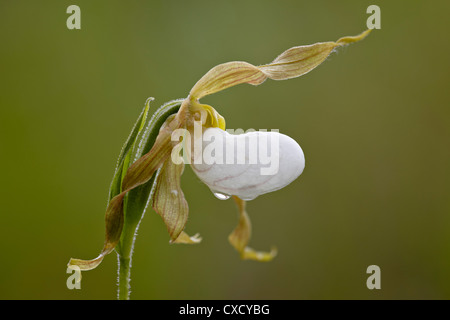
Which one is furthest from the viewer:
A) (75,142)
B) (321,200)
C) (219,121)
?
(321,200)

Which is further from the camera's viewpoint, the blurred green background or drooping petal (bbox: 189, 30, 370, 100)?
the blurred green background

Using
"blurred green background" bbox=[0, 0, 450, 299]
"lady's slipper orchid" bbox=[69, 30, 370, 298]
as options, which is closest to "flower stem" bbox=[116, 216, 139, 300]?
"lady's slipper orchid" bbox=[69, 30, 370, 298]

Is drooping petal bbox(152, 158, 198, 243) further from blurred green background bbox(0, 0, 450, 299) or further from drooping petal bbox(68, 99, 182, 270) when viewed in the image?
blurred green background bbox(0, 0, 450, 299)

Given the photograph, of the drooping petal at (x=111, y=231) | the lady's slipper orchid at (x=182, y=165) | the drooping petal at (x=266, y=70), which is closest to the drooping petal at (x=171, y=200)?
the lady's slipper orchid at (x=182, y=165)

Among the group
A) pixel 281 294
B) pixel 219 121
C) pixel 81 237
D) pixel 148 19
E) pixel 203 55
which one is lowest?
pixel 281 294

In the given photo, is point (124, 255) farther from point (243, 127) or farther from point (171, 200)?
point (243, 127)

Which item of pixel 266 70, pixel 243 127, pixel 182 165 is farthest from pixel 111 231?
pixel 243 127

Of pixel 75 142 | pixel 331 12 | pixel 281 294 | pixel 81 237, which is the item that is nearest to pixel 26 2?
pixel 75 142

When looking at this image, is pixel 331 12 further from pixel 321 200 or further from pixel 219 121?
pixel 219 121

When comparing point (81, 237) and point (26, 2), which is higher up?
point (26, 2)
